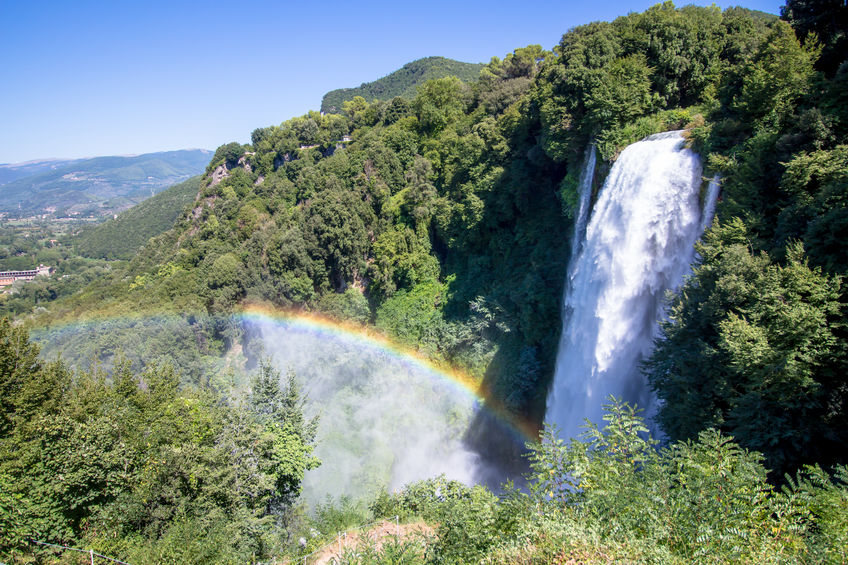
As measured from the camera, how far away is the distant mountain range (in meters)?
94.9

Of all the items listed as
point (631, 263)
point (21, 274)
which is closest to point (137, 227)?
point (21, 274)

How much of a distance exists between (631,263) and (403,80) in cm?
10152

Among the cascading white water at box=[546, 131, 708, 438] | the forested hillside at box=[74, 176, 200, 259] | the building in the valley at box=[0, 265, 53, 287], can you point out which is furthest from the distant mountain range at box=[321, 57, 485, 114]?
the building in the valley at box=[0, 265, 53, 287]

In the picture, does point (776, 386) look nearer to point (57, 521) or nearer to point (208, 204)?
point (57, 521)

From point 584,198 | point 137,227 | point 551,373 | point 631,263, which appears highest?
point 584,198

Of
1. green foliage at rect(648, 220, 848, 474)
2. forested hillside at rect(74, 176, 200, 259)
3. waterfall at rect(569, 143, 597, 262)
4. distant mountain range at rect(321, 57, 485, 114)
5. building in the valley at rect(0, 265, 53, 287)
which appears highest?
distant mountain range at rect(321, 57, 485, 114)

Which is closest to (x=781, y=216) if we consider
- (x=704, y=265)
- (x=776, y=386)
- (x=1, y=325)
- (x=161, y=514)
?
(x=704, y=265)

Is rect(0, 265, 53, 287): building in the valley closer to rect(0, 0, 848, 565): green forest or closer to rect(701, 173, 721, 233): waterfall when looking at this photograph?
rect(0, 0, 848, 565): green forest

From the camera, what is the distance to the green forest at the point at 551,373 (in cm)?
712

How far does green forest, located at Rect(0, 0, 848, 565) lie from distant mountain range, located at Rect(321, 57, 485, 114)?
66157mm

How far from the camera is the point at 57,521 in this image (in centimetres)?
1090

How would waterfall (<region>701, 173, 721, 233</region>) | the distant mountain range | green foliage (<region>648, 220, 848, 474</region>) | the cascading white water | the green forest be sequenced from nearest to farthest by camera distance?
the green forest < green foliage (<region>648, 220, 848, 474</region>) < waterfall (<region>701, 173, 721, 233</region>) < the cascading white water < the distant mountain range

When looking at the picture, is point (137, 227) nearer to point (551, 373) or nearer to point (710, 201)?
point (551, 373)

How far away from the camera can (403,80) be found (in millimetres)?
106250
